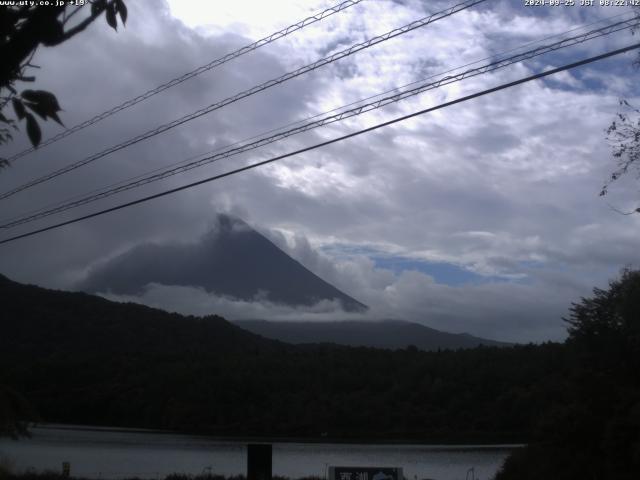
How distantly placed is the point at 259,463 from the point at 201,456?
83.0 ft

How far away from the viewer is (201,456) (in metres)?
45.8

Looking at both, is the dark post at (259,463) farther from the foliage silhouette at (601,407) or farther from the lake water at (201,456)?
the lake water at (201,456)

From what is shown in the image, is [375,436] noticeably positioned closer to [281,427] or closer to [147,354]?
[281,427]

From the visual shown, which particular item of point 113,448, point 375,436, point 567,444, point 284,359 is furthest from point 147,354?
point 567,444

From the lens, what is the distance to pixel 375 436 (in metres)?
57.6

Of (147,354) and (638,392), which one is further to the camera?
(147,354)

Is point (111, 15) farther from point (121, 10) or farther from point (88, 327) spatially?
point (88, 327)

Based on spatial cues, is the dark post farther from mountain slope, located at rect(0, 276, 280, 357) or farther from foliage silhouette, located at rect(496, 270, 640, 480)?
mountain slope, located at rect(0, 276, 280, 357)

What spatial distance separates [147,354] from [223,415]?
8.92 metres

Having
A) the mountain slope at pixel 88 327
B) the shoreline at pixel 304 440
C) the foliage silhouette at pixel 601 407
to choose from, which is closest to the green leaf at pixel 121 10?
the foliage silhouette at pixel 601 407

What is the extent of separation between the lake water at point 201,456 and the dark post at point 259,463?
10.4 m

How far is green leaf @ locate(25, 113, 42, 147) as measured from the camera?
397cm

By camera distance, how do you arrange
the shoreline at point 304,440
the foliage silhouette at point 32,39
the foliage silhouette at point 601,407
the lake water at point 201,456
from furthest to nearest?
the shoreline at point 304,440, the lake water at point 201,456, the foliage silhouette at point 601,407, the foliage silhouette at point 32,39

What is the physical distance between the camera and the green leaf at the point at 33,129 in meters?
3.97
